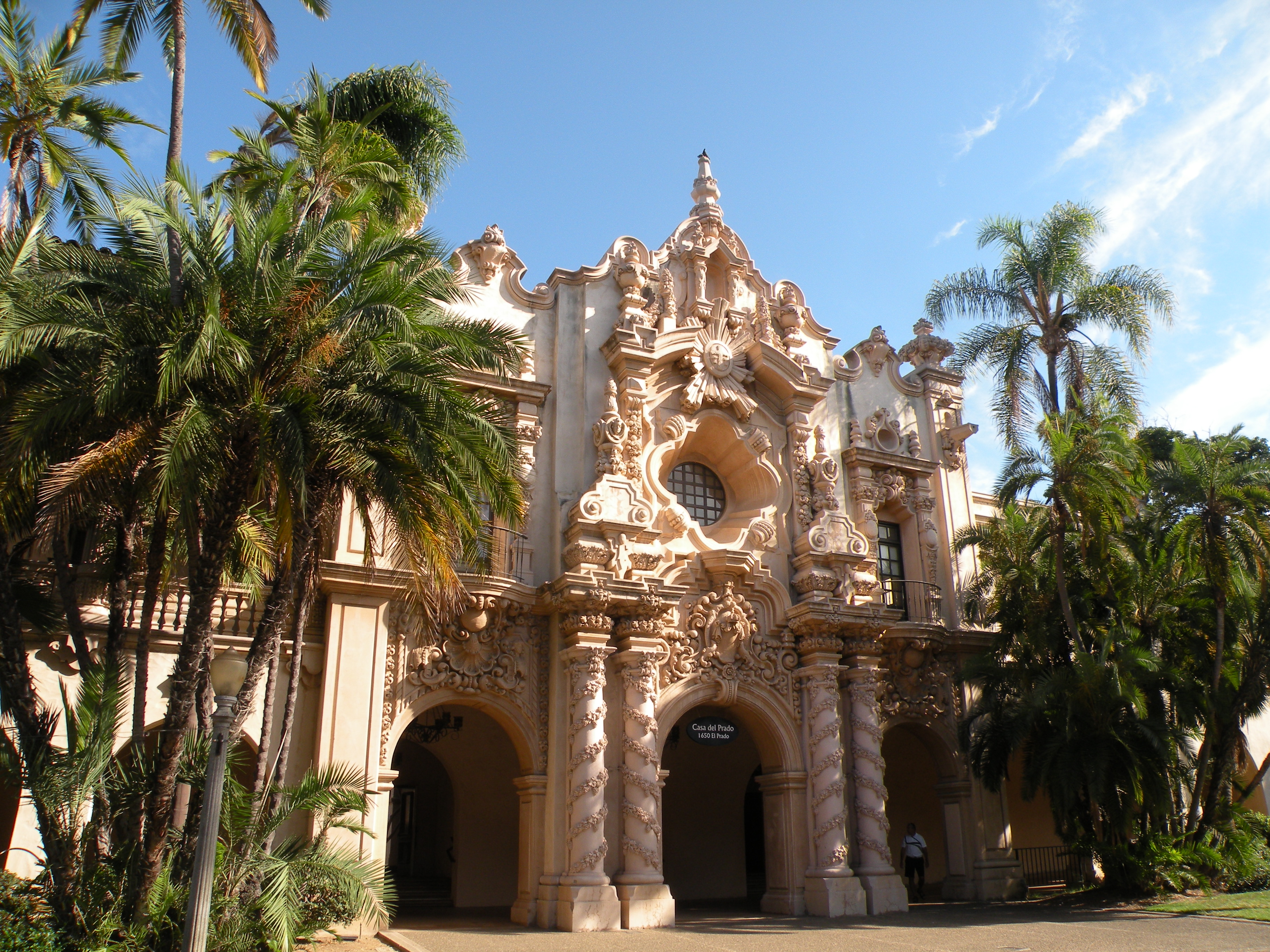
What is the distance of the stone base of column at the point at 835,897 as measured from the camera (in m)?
17.9

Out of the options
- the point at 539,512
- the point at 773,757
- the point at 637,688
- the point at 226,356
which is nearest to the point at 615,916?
the point at 637,688

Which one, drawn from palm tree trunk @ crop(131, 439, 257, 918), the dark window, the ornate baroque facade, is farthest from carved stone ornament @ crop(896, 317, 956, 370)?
palm tree trunk @ crop(131, 439, 257, 918)

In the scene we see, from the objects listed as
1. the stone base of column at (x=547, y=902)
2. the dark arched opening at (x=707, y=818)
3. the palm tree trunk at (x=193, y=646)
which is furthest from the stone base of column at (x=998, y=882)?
the palm tree trunk at (x=193, y=646)

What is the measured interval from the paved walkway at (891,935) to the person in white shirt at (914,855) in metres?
2.60

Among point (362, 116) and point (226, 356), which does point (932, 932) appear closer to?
point (226, 356)

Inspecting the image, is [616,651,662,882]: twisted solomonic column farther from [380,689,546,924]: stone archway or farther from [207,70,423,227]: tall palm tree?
[207,70,423,227]: tall palm tree

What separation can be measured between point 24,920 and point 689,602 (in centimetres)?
1178

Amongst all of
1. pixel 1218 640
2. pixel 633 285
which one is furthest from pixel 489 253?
pixel 1218 640

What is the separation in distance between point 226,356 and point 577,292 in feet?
35.4

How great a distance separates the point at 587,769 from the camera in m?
16.6

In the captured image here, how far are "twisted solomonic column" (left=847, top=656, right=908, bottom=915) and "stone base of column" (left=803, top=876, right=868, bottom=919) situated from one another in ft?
1.29

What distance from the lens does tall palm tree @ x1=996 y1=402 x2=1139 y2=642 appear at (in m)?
18.5

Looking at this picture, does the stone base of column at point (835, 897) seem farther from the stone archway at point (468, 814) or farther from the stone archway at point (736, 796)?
the stone archway at point (468, 814)

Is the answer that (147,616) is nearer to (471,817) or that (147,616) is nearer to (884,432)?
(471,817)
